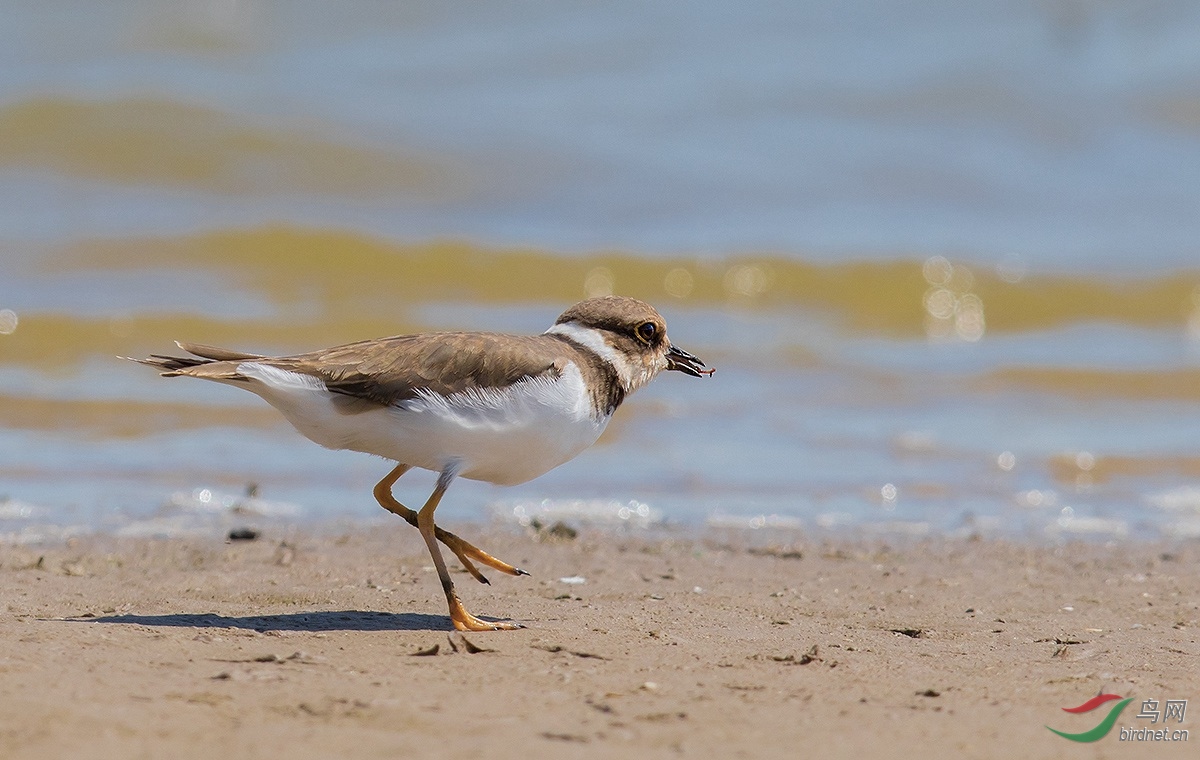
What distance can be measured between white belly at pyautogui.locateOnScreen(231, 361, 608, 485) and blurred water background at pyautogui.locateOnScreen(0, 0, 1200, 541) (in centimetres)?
213

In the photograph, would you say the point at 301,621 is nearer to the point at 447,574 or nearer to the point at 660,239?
the point at 447,574

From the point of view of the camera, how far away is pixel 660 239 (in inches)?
691

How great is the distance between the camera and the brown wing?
16.0 feet

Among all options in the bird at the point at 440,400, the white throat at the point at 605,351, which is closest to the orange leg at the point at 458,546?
the bird at the point at 440,400

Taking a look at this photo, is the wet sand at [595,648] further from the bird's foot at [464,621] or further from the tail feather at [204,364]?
the tail feather at [204,364]

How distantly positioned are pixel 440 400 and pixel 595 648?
3.49 feet

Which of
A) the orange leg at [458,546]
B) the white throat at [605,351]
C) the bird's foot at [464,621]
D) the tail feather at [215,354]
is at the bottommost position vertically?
the bird's foot at [464,621]

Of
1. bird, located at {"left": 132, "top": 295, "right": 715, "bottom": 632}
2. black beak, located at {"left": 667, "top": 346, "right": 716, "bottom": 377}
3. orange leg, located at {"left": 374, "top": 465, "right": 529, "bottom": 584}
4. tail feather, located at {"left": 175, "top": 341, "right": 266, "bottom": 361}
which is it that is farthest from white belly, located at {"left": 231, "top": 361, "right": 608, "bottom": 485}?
black beak, located at {"left": 667, "top": 346, "right": 716, "bottom": 377}

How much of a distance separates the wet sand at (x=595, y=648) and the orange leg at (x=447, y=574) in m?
0.08

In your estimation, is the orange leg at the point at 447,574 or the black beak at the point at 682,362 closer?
the orange leg at the point at 447,574

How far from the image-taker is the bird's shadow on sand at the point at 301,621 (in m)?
4.70

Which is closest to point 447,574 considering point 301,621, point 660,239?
point 301,621

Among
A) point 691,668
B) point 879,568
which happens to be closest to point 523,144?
point 879,568

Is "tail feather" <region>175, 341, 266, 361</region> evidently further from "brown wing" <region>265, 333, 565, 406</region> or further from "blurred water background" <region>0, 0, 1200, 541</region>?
"blurred water background" <region>0, 0, 1200, 541</region>
